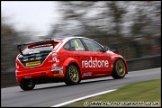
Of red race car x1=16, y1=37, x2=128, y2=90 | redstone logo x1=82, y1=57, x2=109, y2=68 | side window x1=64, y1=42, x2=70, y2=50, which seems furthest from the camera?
redstone logo x1=82, y1=57, x2=109, y2=68

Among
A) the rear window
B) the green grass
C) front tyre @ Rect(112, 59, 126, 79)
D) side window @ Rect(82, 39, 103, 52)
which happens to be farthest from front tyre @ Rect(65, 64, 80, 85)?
the green grass

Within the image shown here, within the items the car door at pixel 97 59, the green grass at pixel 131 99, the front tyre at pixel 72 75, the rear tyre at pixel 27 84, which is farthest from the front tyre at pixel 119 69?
the green grass at pixel 131 99

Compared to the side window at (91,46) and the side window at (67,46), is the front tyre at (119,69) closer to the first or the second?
the side window at (91,46)

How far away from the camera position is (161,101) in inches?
290

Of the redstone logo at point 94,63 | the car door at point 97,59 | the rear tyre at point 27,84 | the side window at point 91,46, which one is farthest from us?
the side window at point 91,46

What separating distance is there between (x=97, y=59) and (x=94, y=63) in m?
0.22

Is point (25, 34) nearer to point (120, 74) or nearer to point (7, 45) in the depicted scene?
point (7, 45)

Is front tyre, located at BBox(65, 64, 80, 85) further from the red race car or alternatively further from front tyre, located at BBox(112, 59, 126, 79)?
front tyre, located at BBox(112, 59, 126, 79)

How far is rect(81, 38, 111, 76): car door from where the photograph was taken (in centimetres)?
1323

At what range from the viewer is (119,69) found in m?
14.3

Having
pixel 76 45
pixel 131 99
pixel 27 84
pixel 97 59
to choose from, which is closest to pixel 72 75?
pixel 76 45

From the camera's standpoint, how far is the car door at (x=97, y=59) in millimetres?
13234

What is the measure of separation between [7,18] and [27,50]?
1439 centimetres

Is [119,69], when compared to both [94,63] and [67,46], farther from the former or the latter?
[67,46]
